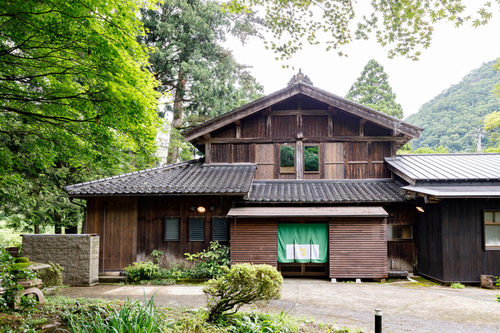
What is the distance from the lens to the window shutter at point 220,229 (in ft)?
37.7

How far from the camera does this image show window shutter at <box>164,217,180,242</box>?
1159 cm

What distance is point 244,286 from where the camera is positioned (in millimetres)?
5230

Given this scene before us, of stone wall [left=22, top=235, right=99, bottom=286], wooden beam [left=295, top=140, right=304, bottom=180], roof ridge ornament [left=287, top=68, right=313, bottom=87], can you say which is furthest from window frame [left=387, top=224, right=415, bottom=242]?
stone wall [left=22, top=235, right=99, bottom=286]

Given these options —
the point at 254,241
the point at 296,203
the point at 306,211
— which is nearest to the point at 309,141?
the point at 296,203

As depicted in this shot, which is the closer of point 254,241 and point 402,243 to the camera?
point 254,241

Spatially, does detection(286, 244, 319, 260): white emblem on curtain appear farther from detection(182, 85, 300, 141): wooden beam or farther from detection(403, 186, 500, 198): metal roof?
detection(182, 85, 300, 141): wooden beam

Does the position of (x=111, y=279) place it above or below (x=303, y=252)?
below

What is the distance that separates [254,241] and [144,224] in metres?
4.31

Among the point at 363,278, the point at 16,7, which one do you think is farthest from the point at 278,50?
the point at 363,278

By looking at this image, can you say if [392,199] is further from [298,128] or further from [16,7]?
[16,7]

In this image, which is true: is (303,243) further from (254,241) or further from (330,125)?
(330,125)

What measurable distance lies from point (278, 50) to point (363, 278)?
26.7 ft

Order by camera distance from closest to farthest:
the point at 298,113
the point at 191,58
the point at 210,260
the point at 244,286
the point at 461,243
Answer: the point at 244,286, the point at 461,243, the point at 210,260, the point at 298,113, the point at 191,58

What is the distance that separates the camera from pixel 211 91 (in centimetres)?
1908
